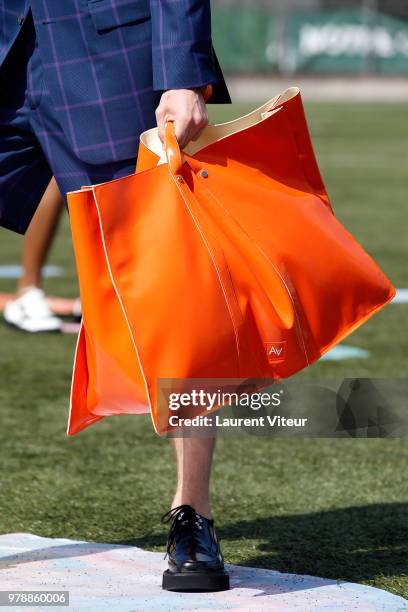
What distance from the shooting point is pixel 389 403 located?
3.55 metres

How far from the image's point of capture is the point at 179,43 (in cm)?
291

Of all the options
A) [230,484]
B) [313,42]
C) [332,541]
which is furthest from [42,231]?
[313,42]

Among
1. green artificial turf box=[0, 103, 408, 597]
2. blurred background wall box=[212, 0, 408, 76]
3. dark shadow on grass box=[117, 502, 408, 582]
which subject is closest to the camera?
dark shadow on grass box=[117, 502, 408, 582]

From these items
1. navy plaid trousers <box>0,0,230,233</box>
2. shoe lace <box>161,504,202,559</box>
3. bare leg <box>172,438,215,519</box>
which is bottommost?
shoe lace <box>161,504,202,559</box>

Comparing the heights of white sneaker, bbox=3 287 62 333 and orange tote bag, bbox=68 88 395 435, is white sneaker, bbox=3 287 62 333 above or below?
below

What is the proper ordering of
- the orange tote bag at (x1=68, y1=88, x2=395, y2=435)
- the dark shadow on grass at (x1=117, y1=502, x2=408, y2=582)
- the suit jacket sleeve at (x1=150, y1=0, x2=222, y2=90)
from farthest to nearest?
the dark shadow on grass at (x1=117, y1=502, x2=408, y2=582) < the suit jacket sleeve at (x1=150, y1=0, x2=222, y2=90) < the orange tote bag at (x1=68, y1=88, x2=395, y2=435)

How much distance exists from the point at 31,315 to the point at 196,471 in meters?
3.48

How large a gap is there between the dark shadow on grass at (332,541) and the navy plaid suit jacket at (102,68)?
992mm

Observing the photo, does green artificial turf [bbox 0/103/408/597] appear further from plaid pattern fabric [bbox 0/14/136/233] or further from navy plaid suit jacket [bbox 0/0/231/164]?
navy plaid suit jacket [bbox 0/0/231/164]

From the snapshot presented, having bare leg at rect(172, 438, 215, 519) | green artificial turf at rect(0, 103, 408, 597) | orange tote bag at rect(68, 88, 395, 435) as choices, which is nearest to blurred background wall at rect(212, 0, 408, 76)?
green artificial turf at rect(0, 103, 408, 597)

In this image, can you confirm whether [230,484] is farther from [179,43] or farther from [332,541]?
[179,43]

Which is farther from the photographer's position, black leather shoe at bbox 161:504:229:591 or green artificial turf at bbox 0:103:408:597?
green artificial turf at bbox 0:103:408:597

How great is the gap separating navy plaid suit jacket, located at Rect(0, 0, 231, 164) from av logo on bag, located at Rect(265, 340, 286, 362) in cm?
58

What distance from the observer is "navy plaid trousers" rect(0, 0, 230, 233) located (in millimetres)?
2928
